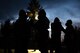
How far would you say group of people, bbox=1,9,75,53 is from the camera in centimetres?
2144

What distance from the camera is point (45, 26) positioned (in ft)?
72.0

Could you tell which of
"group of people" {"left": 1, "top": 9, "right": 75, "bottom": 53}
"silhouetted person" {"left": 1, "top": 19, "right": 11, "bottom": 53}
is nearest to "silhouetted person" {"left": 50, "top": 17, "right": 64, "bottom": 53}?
"group of people" {"left": 1, "top": 9, "right": 75, "bottom": 53}

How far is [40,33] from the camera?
862 inches

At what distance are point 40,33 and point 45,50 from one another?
134cm

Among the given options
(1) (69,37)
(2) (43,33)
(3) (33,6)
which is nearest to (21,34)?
(2) (43,33)

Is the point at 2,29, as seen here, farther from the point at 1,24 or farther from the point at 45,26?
the point at 45,26

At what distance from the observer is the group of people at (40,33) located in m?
21.4

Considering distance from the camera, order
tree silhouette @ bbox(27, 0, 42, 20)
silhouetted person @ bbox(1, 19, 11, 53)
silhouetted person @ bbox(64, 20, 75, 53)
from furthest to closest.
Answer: tree silhouette @ bbox(27, 0, 42, 20) < silhouetted person @ bbox(1, 19, 11, 53) < silhouetted person @ bbox(64, 20, 75, 53)

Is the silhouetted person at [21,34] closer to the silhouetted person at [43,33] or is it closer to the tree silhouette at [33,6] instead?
the silhouetted person at [43,33]

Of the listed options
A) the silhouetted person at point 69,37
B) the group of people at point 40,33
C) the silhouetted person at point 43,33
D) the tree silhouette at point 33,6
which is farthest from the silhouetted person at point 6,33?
the tree silhouette at point 33,6

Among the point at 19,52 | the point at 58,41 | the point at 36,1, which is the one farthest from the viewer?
the point at 36,1

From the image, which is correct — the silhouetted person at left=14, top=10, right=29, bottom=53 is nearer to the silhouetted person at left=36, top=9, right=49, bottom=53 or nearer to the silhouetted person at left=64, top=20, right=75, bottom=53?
the silhouetted person at left=36, top=9, right=49, bottom=53

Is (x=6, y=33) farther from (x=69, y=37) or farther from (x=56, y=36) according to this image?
(x=69, y=37)

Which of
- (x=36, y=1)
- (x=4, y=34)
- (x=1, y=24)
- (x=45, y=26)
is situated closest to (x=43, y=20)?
(x=45, y=26)
